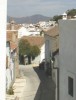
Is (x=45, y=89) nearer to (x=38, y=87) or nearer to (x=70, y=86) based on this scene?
(x=38, y=87)

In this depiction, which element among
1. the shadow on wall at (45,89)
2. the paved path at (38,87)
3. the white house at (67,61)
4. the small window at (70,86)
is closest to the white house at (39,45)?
the paved path at (38,87)

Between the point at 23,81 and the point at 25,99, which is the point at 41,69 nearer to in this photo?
the point at 23,81

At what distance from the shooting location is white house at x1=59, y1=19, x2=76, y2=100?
16.0 metres

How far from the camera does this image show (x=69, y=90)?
16.9 metres

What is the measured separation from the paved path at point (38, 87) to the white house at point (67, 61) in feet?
44.3

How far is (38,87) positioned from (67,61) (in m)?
20.3

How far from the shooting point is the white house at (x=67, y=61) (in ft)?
52.6

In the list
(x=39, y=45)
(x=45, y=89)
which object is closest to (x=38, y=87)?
(x=45, y=89)

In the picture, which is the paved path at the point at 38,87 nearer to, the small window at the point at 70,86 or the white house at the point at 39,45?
the small window at the point at 70,86

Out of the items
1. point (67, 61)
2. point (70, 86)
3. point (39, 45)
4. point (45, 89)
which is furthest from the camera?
point (39, 45)

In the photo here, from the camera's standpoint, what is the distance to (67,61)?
16891 millimetres
